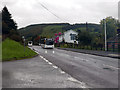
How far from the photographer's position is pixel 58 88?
5.14 metres

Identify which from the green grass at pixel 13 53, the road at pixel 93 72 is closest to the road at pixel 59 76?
the road at pixel 93 72

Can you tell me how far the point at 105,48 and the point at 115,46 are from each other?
9.10ft

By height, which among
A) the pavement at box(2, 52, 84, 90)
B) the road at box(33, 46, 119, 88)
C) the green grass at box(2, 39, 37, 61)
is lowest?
the road at box(33, 46, 119, 88)

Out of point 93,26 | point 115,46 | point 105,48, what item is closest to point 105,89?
point 115,46

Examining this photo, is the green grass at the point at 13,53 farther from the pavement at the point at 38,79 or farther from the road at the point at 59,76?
the pavement at the point at 38,79

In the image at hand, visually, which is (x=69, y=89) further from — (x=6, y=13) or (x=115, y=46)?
(x=6, y=13)

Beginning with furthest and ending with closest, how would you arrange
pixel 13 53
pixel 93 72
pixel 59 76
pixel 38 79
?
pixel 13 53
pixel 93 72
pixel 59 76
pixel 38 79

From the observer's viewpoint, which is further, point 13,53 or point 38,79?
point 13,53

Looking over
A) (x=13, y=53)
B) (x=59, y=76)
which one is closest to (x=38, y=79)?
(x=59, y=76)

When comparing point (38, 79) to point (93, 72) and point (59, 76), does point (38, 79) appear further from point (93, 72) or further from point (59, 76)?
point (93, 72)

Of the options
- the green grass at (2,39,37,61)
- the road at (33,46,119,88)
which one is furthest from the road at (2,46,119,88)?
the green grass at (2,39,37,61)

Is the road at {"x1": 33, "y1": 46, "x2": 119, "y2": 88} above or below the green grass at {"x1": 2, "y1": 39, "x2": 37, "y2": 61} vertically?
below

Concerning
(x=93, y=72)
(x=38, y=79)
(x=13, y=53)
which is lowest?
(x=93, y=72)

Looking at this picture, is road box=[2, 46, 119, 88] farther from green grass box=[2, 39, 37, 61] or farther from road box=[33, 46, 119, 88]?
green grass box=[2, 39, 37, 61]
